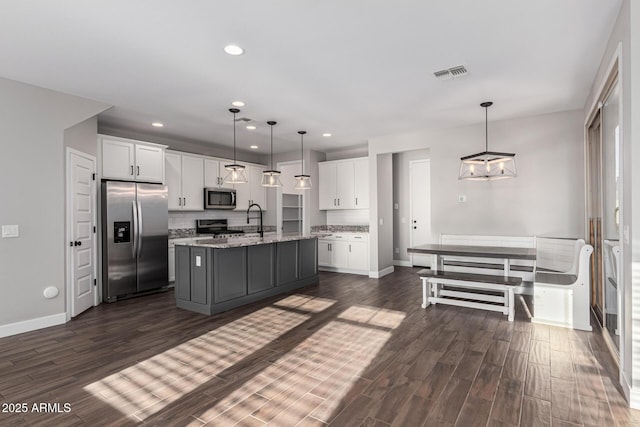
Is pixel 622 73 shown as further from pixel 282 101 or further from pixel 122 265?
pixel 122 265

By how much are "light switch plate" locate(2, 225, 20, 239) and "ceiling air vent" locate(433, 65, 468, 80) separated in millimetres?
4645

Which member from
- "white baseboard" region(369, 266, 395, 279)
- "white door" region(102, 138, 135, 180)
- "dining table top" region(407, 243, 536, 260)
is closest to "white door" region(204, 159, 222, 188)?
"white door" region(102, 138, 135, 180)

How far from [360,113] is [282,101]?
118 cm

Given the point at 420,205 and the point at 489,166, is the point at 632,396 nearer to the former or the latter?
the point at 489,166

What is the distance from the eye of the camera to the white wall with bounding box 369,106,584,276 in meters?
4.69

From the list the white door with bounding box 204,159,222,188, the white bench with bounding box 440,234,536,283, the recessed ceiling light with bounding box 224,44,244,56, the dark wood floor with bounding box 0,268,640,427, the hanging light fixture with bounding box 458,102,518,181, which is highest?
the recessed ceiling light with bounding box 224,44,244,56

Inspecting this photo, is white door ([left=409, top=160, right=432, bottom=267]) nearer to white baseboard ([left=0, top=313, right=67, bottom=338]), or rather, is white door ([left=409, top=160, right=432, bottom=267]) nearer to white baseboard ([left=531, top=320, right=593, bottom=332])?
white baseboard ([left=531, top=320, right=593, bottom=332])

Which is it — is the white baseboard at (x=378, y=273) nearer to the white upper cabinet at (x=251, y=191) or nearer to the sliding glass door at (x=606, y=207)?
the white upper cabinet at (x=251, y=191)

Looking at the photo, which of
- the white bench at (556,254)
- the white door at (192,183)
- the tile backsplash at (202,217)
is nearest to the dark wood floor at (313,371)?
the white bench at (556,254)

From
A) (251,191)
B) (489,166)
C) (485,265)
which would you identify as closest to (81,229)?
(251,191)

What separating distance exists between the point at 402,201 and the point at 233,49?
17.8 ft

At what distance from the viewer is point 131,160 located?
5059 mm

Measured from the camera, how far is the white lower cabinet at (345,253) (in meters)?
6.63

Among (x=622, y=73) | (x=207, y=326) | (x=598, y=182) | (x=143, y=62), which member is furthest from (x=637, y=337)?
(x=143, y=62)
